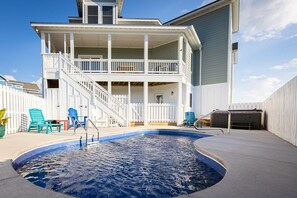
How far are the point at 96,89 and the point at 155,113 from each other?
12.6ft

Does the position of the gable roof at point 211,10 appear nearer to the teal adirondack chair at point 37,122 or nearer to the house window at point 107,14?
the house window at point 107,14

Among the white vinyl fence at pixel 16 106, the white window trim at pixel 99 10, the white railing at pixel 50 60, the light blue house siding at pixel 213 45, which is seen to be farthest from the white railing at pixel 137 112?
the white window trim at pixel 99 10

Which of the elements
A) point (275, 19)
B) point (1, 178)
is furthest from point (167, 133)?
point (275, 19)

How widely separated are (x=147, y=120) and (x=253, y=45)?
10690mm

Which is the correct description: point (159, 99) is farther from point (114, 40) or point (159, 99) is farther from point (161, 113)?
point (114, 40)

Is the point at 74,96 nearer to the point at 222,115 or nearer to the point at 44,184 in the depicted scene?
the point at 44,184

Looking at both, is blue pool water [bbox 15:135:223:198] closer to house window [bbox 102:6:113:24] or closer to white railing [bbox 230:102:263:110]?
white railing [bbox 230:102:263:110]

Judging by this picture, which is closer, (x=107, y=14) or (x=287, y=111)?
(x=287, y=111)

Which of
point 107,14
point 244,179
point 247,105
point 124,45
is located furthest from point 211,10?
point 244,179

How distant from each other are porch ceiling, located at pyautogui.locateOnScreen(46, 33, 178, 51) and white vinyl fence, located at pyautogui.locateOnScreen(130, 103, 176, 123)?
4626 mm

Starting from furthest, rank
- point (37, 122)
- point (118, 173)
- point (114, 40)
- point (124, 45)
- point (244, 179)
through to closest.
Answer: point (124, 45)
point (114, 40)
point (37, 122)
point (118, 173)
point (244, 179)

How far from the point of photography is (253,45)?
44.4ft

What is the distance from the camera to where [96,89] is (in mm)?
9680

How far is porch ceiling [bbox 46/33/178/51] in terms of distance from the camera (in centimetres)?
1116
